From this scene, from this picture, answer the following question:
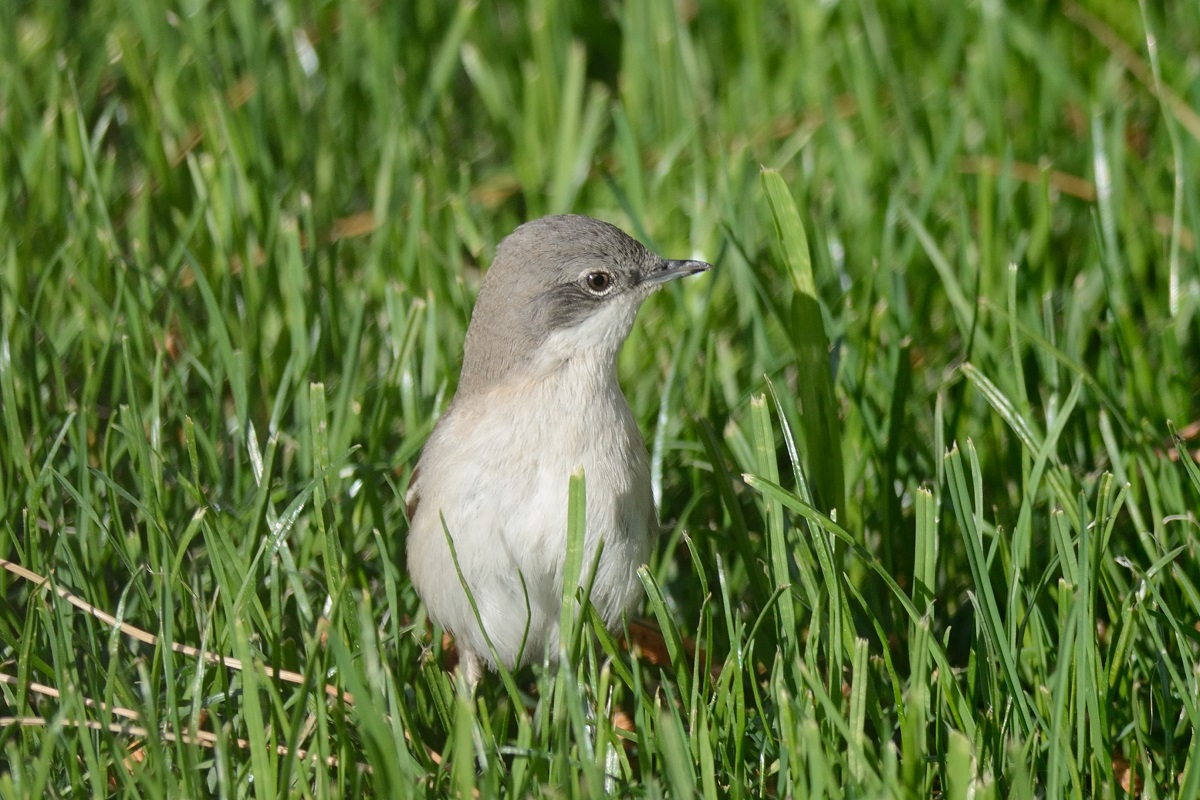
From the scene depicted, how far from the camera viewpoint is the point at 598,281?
3.55 m

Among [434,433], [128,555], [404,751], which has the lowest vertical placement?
[404,751]

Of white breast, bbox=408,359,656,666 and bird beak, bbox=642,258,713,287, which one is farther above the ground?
bird beak, bbox=642,258,713,287

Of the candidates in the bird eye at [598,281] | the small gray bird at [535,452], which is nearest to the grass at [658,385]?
the small gray bird at [535,452]

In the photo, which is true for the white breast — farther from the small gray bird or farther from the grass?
the grass

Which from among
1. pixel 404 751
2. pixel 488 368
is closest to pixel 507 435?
pixel 488 368

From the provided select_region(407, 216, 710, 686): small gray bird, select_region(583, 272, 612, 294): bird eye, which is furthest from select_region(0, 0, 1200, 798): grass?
select_region(583, 272, 612, 294): bird eye

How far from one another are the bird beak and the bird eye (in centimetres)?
13

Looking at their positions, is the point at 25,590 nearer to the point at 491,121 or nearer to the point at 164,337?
the point at 164,337

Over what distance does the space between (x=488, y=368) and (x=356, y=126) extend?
2694 mm

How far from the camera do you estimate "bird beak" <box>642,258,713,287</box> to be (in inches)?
144

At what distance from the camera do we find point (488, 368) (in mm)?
3504

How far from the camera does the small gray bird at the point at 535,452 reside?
3.31 meters

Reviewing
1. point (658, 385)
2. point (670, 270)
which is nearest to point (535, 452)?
point (670, 270)

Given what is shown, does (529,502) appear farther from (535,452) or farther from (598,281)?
(598,281)
